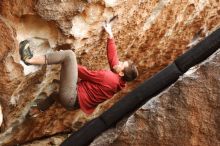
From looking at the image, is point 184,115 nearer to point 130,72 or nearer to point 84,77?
point 130,72

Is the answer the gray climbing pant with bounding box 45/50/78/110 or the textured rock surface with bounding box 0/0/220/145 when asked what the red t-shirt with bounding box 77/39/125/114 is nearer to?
the gray climbing pant with bounding box 45/50/78/110

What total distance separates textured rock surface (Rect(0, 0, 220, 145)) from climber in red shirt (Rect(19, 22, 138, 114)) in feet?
0.62

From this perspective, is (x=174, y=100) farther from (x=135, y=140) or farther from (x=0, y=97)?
(x=0, y=97)

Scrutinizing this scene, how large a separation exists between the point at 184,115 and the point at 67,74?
141cm

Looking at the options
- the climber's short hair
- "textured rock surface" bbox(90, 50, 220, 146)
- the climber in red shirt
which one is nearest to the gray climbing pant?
the climber in red shirt

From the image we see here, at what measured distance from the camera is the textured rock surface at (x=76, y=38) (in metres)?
5.91

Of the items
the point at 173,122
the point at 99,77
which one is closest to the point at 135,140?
the point at 173,122

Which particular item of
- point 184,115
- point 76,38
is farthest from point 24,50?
point 184,115

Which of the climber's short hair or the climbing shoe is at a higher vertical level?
the climbing shoe

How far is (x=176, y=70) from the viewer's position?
20.6 feet

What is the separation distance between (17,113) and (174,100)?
2.04 m

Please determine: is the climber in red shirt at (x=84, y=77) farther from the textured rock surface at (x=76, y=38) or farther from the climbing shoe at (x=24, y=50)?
the textured rock surface at (x=76, y=38)

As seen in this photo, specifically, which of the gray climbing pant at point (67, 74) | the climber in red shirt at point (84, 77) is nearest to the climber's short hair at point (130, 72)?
the climber in red shirt at point (84, 77)

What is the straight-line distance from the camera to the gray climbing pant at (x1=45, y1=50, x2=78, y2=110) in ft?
19.8
